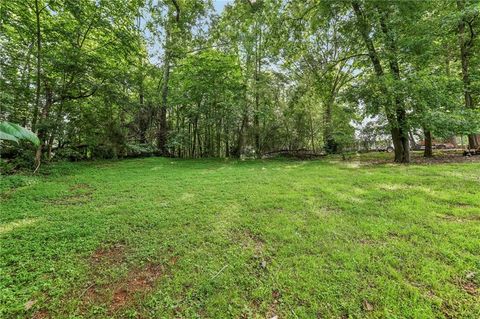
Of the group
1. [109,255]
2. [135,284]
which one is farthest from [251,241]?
[109,255]

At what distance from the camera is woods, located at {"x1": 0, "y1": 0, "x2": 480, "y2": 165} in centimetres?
602

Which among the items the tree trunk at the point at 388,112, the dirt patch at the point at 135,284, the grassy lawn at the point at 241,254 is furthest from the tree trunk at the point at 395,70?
the dirt patch at the point at 135,284

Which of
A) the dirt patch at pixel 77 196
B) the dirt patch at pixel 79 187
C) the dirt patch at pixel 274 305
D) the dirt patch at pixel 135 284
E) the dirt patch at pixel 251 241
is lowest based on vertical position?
the dirt patch at pixel 274 305

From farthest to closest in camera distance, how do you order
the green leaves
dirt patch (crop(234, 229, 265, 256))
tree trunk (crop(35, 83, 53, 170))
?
1. tree trunk (crop(35, 83, 53, 170))
2. dirt patch (crop(234, 229, 265, 256))
3. the green leaves

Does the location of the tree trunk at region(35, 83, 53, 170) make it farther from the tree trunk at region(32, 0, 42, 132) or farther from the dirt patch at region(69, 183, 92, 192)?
the dirt patch at region(69, 183, 92, 192)

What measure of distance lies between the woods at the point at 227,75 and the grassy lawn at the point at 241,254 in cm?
372

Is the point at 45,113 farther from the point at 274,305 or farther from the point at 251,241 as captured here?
the point at 274,305

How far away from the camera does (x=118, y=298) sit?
170 centimetres

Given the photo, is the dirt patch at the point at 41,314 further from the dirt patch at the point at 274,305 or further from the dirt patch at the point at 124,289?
the dirt patch at the point at 274,305

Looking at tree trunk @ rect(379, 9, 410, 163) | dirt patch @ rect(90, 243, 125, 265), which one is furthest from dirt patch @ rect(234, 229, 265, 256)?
tree trunk @ rect(379, 9, 410, 163)

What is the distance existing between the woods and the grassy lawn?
372 cm

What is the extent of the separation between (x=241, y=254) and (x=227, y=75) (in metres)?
8.85

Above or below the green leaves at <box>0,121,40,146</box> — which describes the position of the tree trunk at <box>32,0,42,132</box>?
above

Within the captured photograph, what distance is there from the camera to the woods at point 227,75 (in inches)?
237
